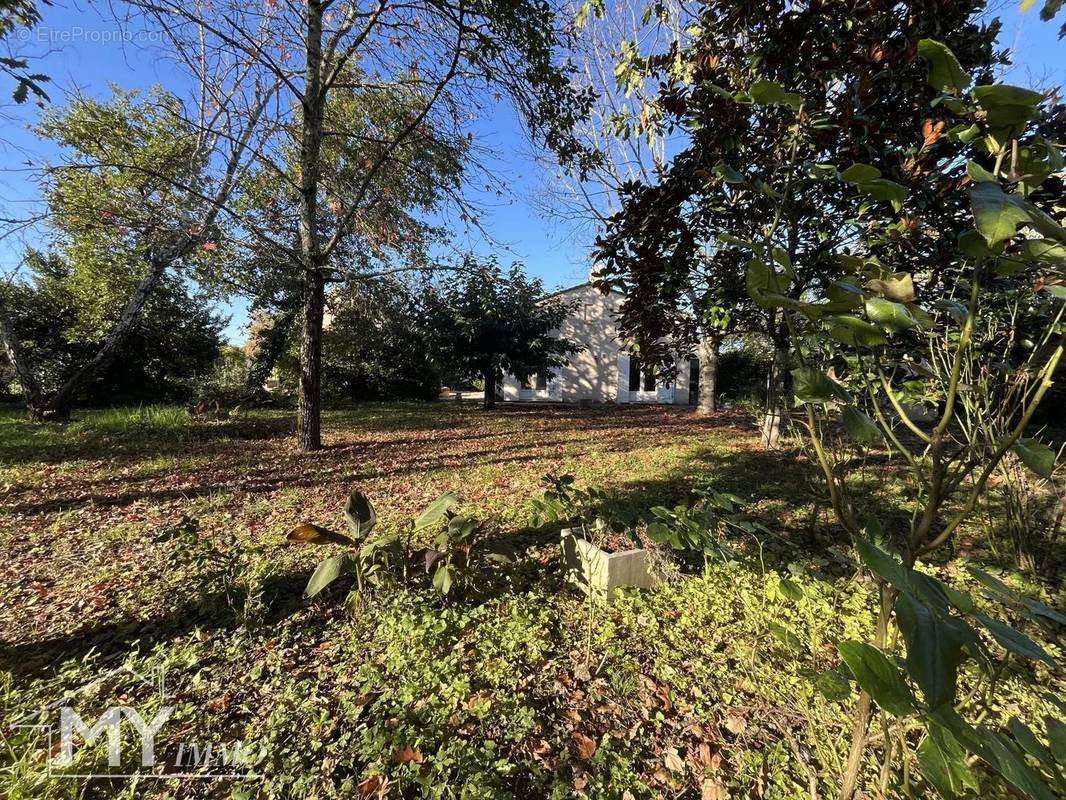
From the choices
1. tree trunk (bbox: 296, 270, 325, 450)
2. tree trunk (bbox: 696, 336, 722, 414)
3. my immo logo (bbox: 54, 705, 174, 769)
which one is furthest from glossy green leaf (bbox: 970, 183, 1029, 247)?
tree trunk (bbox: 696, 336, 722, 414)

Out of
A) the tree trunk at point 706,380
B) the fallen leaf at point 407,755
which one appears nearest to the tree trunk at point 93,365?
the fallen leaf at point 407,755

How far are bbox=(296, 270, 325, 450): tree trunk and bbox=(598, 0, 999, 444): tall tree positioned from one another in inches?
179

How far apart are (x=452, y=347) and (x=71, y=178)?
7904mm

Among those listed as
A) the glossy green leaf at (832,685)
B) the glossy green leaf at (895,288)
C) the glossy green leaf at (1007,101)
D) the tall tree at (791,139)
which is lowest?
the glossy green leaf at (832,685)

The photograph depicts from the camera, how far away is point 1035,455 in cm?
91

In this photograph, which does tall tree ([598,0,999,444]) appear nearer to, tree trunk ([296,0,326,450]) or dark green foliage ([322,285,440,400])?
tree trunk ([296,0,326,450])

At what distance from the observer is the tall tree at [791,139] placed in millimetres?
2699

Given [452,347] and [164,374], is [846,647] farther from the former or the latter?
[164,374]

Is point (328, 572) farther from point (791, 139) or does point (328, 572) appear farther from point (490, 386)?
point (490, 386)

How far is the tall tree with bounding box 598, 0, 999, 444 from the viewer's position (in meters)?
2.70

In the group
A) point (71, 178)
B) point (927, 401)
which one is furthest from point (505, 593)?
point (71, 178)

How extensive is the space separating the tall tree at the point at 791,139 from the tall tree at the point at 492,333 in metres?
8.51

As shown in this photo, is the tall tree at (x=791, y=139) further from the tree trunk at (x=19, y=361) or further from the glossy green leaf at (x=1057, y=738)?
the tree trunk at (x=19, y=361)

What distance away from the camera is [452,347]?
12586 mm
